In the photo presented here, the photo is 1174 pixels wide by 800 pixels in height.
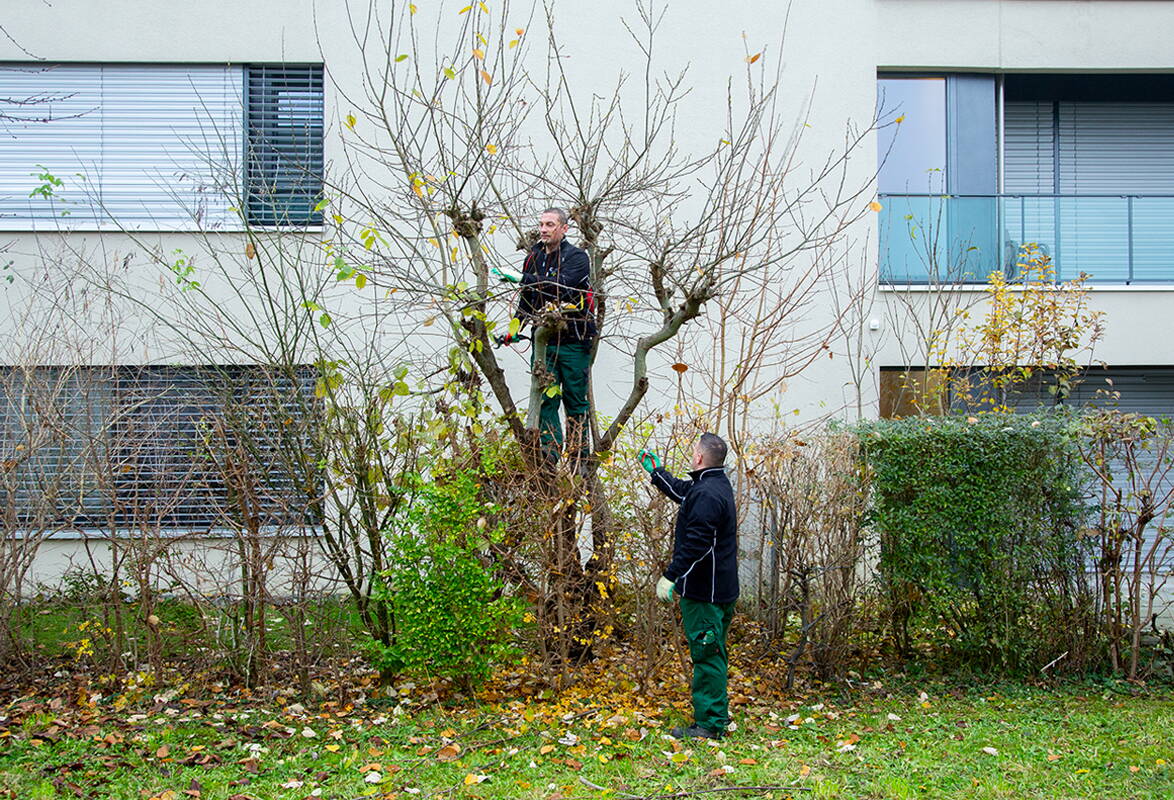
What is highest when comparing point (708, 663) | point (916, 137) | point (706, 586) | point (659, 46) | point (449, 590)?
point (659, 46)

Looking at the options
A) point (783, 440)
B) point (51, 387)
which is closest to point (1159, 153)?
point (783, 440)

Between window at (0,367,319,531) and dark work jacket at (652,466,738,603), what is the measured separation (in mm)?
2535

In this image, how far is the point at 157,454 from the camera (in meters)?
7.09

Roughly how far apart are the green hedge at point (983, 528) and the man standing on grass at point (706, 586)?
71.3 inches

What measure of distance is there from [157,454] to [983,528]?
597 centimetres

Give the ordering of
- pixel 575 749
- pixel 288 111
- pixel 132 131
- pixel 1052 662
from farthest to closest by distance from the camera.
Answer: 1. pixel 288 111
2. pixel 132 131
3. pixel 1052 662
4. pixel 575 749

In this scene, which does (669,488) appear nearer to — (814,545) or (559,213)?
(814,545)

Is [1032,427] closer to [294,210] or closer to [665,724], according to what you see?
[665,724]

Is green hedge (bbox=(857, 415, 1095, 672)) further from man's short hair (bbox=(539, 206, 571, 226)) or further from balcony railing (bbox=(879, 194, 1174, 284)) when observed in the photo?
balcony railing (bbox=(879, 194, 1174, 284))

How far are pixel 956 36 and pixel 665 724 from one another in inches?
360

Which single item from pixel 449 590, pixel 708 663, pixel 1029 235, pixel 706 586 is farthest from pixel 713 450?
pixel 1029 235

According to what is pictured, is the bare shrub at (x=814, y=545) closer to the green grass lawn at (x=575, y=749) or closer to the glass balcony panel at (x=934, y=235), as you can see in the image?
the green grass lawn at (x=575, y=749)

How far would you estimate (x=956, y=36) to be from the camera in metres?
11.7

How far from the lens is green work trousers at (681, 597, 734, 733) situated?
6.05 metres
